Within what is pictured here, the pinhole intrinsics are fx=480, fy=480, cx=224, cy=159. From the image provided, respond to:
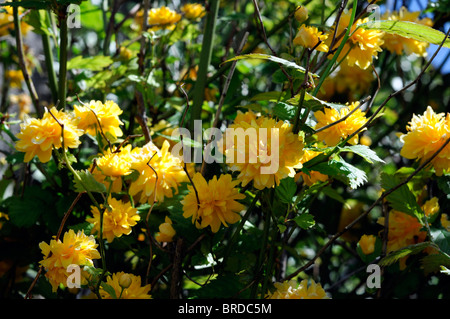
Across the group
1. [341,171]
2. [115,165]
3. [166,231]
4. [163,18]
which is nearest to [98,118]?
[115,165]

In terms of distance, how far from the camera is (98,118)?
2.91 ft

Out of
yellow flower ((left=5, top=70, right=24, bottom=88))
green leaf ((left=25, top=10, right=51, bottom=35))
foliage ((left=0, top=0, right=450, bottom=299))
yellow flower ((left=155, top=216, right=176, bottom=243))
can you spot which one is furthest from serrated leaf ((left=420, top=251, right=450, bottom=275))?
yellow flower ((left=5, top=70, right=24, bottom=88))

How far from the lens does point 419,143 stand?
89 cm

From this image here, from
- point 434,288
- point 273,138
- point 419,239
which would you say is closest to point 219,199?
point 273,138

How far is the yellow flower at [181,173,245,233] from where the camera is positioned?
2.58ft

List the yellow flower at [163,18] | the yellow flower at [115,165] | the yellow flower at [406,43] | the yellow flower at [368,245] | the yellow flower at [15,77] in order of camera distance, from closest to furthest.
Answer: the yellow flower at [115,165] < the yellow flower at [368,245] < the yellow flower at [406,43] < the yellow flower at [163,18] < the yellow flower at [15,77]

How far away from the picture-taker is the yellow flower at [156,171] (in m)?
0.82

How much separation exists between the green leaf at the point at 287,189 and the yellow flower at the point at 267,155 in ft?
0.20

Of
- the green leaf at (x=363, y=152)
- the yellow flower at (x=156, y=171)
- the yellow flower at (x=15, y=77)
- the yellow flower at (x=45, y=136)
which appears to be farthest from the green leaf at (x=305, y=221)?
the yellow flower at (x=15, y=77)

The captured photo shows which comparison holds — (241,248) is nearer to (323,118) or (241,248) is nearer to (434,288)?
(323,118)

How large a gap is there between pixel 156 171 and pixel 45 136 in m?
0.19

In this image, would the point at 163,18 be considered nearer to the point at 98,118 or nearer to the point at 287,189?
the point at 98,118

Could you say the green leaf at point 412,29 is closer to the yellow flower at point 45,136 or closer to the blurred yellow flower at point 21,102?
the yellow flower at point 45,136
